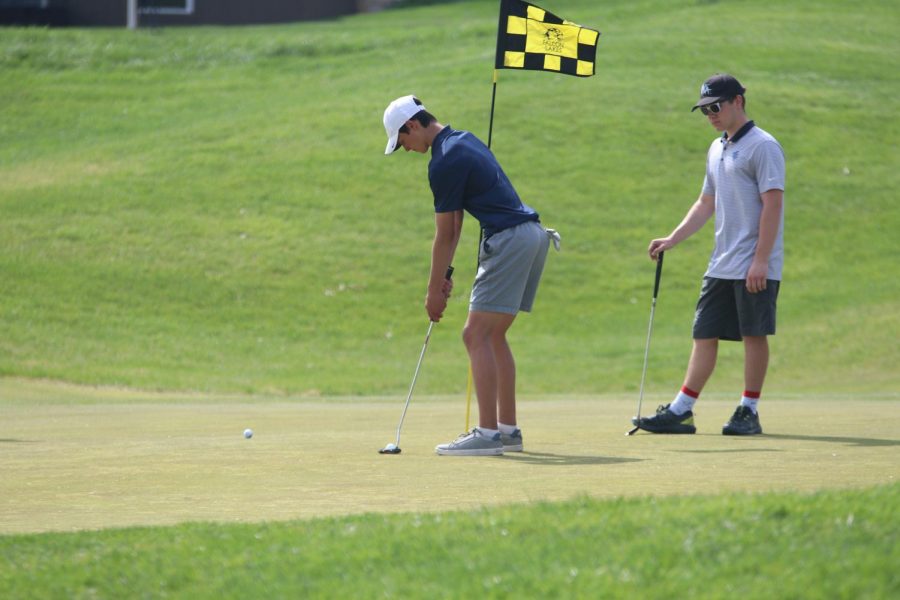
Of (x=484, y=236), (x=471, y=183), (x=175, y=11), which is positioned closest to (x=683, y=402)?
(x=484, y=236)

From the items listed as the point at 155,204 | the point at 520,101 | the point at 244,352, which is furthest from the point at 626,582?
the point at 520,101

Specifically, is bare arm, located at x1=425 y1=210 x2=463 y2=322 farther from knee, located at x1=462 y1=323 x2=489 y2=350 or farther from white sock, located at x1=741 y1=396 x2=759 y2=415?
white sock, located at x1=741 y1=396 x2=759 y2=415

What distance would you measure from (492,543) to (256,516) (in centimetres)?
142

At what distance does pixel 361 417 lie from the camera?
12055 mm

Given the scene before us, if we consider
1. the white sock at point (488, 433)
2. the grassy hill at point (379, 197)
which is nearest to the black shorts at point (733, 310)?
the white sock at point (488, 433)

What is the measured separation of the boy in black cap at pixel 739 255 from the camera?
8.94m

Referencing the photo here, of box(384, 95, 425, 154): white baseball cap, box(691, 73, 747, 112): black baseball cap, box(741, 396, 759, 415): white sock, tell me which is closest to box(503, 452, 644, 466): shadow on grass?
box(741, 396, 759, 415): white sock

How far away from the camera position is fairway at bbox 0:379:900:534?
6.00 m

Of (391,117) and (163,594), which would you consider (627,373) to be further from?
(163,594)

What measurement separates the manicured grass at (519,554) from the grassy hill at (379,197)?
1349 cm

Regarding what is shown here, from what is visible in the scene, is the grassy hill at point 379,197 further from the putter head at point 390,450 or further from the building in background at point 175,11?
the putter head at point 390,450

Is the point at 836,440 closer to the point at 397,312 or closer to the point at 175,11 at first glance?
the point at 397,312

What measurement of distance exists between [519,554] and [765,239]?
492 centimetres

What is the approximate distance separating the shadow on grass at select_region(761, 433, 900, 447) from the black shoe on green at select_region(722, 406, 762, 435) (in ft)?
0.32
